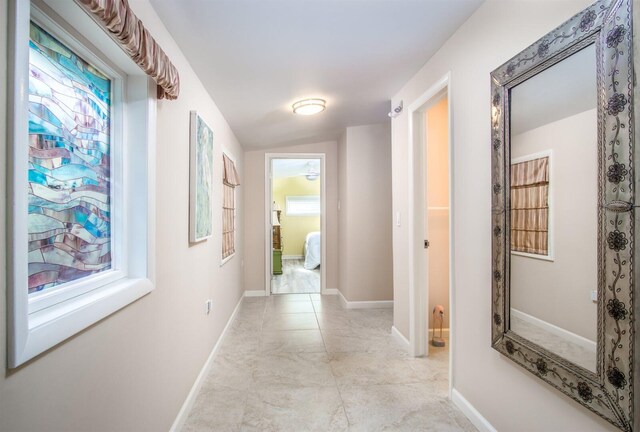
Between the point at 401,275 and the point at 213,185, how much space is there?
187cm

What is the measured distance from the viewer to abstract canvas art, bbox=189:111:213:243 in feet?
6.82

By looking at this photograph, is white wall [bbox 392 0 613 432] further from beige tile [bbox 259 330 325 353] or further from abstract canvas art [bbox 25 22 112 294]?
abstract canvas art [bbox 25 22 112 294]

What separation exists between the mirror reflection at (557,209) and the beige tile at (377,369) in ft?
3.80

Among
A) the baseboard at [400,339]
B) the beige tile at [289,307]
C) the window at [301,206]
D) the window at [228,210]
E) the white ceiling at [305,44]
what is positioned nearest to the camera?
the white ceiling at [305,44]

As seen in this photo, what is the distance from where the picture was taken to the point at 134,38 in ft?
3.67

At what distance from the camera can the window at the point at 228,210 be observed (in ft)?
10.2

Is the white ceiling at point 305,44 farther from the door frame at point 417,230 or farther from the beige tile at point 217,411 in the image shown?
the beige tile at point 217,411

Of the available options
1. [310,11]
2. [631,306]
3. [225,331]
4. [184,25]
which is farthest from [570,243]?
[225,331]

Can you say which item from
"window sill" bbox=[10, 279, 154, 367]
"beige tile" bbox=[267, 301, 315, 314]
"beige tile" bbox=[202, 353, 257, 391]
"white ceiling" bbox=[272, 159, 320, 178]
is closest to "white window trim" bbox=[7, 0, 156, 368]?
"window sill" bbox=[10, 279, 154, 367]

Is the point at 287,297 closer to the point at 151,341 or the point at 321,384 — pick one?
the point at 321,384

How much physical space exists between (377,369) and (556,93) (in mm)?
2127

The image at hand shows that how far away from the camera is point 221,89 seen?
2.49m

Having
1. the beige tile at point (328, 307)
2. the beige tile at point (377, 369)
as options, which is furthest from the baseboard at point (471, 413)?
the beige tile at point (328, 307)

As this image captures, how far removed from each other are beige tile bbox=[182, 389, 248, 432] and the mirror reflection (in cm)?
162
